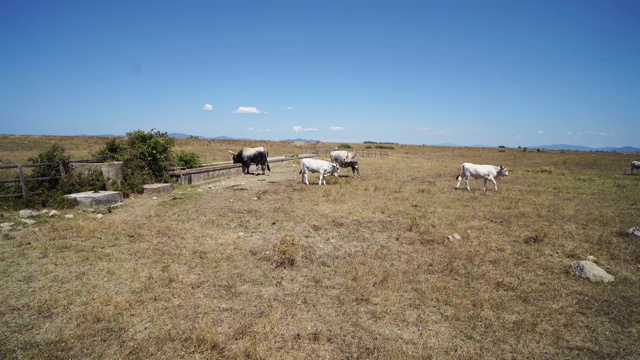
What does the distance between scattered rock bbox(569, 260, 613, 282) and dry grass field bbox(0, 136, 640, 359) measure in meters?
0.17

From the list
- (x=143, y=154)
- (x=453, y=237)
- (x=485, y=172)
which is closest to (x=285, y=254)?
(x=453, y=237)

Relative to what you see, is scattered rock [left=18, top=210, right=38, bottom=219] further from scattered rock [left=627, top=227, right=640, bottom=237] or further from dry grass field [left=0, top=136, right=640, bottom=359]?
scattered rock [left=627, top=227, right=640, bottom=237]

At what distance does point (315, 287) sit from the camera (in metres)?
5.69

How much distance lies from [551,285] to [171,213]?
34.9ft

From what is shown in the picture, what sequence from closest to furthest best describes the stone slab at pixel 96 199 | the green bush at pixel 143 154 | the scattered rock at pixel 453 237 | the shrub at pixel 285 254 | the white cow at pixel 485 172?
the shrub at pixel 285 254 < the scattered rock at pixel 453 237 < the stone slab at pixel 96 199 < the green bush at pixel 143 154 < the white cow at pixel 485 172

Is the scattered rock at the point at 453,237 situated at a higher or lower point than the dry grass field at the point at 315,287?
higher

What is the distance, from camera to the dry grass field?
415 centimetres

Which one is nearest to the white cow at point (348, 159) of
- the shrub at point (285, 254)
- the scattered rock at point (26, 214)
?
the shrub at point (285, 254)

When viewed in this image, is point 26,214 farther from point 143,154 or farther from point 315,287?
point 315,287

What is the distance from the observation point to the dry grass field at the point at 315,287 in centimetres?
415

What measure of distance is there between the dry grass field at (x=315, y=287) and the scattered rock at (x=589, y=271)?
17 cm

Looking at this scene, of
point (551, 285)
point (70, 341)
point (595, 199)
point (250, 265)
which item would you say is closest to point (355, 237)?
point (250, 265)

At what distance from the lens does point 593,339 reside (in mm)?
4344

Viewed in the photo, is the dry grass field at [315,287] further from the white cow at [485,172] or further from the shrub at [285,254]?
the white cow at [485,172]
